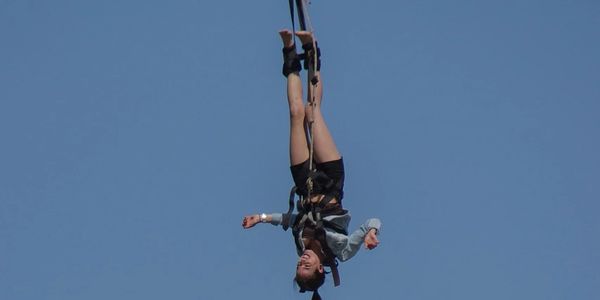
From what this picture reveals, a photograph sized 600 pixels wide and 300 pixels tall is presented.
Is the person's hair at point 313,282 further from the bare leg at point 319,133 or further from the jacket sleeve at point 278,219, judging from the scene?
the bare leg at point 319,133

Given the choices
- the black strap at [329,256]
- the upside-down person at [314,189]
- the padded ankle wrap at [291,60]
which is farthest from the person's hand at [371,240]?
the padded ankle wrap at [291,60]

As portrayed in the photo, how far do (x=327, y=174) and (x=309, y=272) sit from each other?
0.97 m

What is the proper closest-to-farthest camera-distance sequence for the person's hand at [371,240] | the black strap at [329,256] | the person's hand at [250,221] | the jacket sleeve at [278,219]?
the person's hand at [371,240], the black strap at [329,256], the jacket sleeve at [278,219], the person's hand at [250,221]

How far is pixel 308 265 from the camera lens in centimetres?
2112

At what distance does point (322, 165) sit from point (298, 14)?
1470 millimetres

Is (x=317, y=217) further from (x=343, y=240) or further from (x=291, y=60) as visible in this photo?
(x=291, y=60)

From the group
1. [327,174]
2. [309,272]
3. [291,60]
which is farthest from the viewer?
[291,60]

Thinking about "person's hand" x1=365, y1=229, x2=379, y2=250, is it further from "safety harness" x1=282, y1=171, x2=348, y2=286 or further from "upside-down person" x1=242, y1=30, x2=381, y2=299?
"safety harness" x1=282, y1=171, x2=348, y2=286

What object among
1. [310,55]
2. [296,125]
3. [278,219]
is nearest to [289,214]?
[278,219]

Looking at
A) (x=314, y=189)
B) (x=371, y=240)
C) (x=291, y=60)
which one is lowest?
(x=371, y=240)

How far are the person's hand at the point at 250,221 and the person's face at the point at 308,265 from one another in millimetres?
772

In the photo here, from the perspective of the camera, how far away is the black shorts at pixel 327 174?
840 inches

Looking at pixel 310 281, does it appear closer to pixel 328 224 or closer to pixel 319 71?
pixel 328 224

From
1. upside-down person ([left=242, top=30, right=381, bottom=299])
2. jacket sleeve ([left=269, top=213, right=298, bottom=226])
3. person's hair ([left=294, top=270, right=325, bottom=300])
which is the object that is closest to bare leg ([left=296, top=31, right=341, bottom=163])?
upside-down person ([left=242, top=30, right=381, bottom=299])
